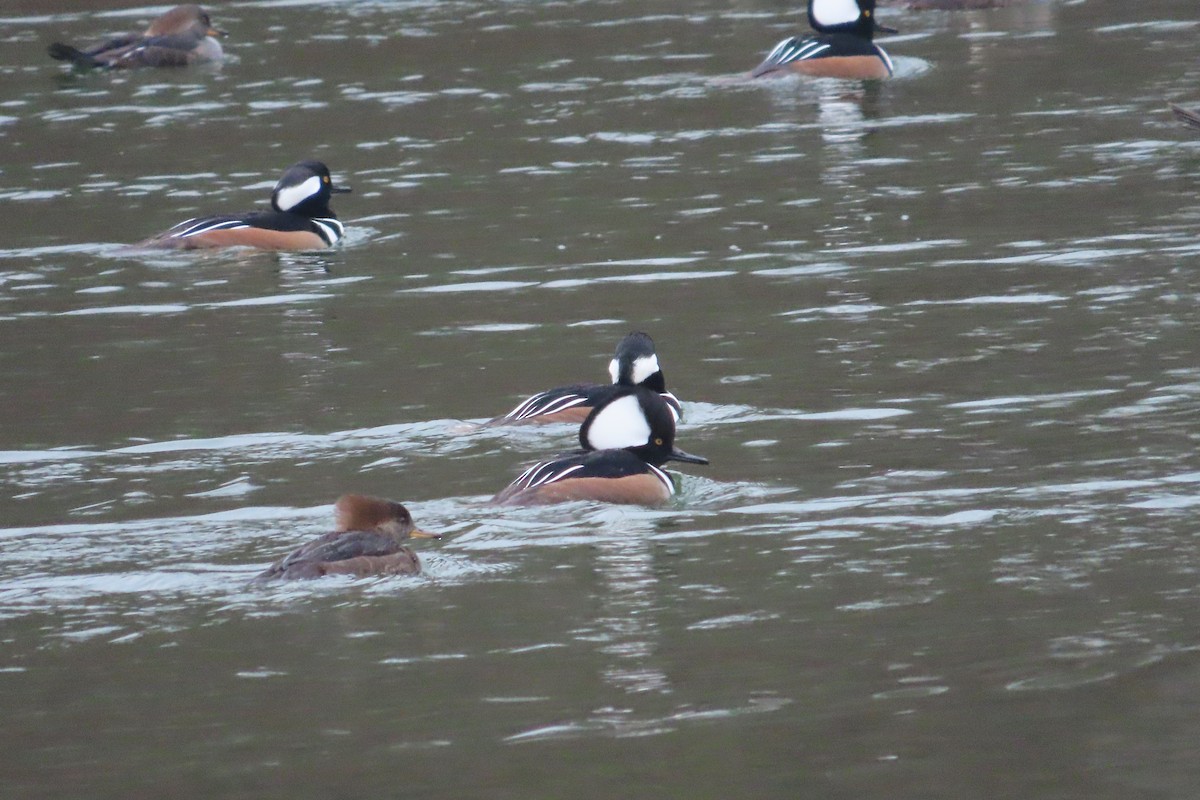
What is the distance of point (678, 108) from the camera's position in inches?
816

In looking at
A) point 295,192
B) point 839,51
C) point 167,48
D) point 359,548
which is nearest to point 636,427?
point 359,548

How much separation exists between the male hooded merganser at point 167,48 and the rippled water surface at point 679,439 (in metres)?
4.00

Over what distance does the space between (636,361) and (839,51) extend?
13384 mm

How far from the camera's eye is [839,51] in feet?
74.6

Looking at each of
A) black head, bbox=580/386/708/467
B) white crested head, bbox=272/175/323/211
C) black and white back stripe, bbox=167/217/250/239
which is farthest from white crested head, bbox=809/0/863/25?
black head, bbox=580/386/708/467

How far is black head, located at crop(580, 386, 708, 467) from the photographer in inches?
380

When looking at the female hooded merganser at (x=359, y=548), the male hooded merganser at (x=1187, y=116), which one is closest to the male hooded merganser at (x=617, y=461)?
the female hooded merganser at (x=359, y=548)

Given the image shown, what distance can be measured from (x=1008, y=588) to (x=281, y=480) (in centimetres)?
375

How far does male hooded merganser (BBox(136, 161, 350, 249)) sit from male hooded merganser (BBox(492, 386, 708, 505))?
6572mm

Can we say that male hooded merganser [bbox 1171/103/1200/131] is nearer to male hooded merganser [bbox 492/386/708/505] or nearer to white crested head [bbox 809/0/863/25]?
white crested head [bbox 809/0/863/25]

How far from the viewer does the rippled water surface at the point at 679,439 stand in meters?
6.39

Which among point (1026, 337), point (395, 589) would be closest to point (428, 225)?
point (1026, 337)

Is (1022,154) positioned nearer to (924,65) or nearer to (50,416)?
(924,65)

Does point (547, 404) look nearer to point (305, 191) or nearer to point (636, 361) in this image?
Answer: point (636, 361)
